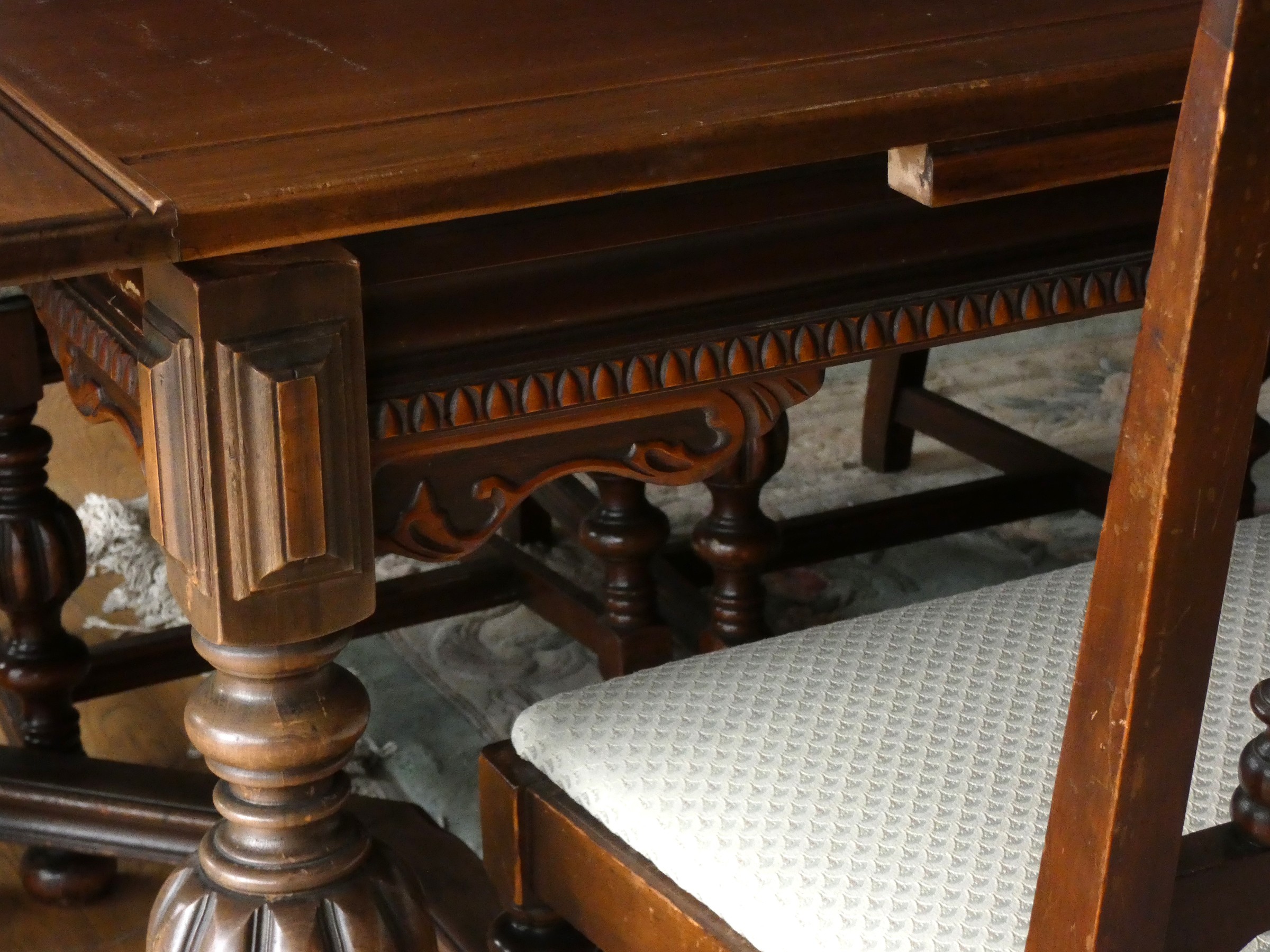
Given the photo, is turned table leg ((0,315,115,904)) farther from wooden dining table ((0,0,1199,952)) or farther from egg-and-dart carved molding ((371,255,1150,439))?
egg-and-dart carved molding ((371,255,1150,439))

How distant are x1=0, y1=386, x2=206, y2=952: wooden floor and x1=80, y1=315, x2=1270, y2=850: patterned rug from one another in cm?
16

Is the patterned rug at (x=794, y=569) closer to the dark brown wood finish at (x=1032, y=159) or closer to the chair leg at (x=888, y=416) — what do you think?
the chair leg at (x=888, y=416)

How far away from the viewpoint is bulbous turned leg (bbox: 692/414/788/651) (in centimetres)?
176

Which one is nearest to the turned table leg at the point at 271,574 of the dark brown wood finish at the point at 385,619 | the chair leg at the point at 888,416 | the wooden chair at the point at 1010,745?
the wooden chair at the point at 1010,745

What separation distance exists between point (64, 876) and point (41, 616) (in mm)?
259

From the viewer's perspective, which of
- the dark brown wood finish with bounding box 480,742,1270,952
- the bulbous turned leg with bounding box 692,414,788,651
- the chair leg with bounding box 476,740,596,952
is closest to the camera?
the dark brown wood finish with bounding box 480,742,1270,952

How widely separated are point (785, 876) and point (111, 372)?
18.1 inches

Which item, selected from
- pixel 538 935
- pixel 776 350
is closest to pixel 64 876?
pixel 538 935

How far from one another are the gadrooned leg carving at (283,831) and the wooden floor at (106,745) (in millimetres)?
650

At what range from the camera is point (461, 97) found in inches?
34.7

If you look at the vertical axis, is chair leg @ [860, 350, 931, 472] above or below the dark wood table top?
below

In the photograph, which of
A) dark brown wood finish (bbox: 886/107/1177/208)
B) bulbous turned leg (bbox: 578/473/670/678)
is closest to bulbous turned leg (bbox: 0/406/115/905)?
bulbous turned leg (bbox: 578/473/670/678)

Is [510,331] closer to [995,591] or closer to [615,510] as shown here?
[995,591]

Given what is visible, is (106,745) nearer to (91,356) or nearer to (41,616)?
(41,616)
